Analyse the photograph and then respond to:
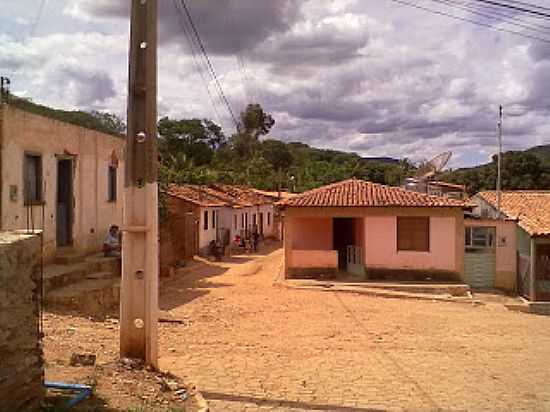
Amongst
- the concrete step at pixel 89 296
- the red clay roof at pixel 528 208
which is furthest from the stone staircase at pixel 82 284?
the red clay roof at pixel 528 208

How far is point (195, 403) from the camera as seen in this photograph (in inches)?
254

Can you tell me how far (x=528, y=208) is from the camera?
1046 inches

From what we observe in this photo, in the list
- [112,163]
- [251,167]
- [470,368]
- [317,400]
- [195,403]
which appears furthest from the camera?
[251,167]

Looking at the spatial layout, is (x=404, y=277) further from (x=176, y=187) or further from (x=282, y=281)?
(x=176, y=187)

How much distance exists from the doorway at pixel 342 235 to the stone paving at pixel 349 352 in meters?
5.93

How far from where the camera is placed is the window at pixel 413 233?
22438 millimetres

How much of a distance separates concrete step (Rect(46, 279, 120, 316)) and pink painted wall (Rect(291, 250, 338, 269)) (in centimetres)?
916

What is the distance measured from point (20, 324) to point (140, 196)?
2.70m

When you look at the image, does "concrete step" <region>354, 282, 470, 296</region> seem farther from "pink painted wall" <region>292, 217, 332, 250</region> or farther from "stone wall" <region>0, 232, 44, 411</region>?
"stone wall" <region>0, 232, 44, 411</region>

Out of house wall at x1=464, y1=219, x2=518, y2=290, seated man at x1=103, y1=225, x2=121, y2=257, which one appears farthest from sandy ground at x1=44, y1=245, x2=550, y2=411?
house wall at x1=464, y1=219, x2=518, y2=290

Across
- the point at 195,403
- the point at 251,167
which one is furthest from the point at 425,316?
the point at 251,167

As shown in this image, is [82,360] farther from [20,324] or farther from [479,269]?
[479,269]

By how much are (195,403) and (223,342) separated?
4.73 meters

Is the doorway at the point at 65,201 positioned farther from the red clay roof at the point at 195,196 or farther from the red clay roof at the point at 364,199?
the red clay roof at the point at 195,196
